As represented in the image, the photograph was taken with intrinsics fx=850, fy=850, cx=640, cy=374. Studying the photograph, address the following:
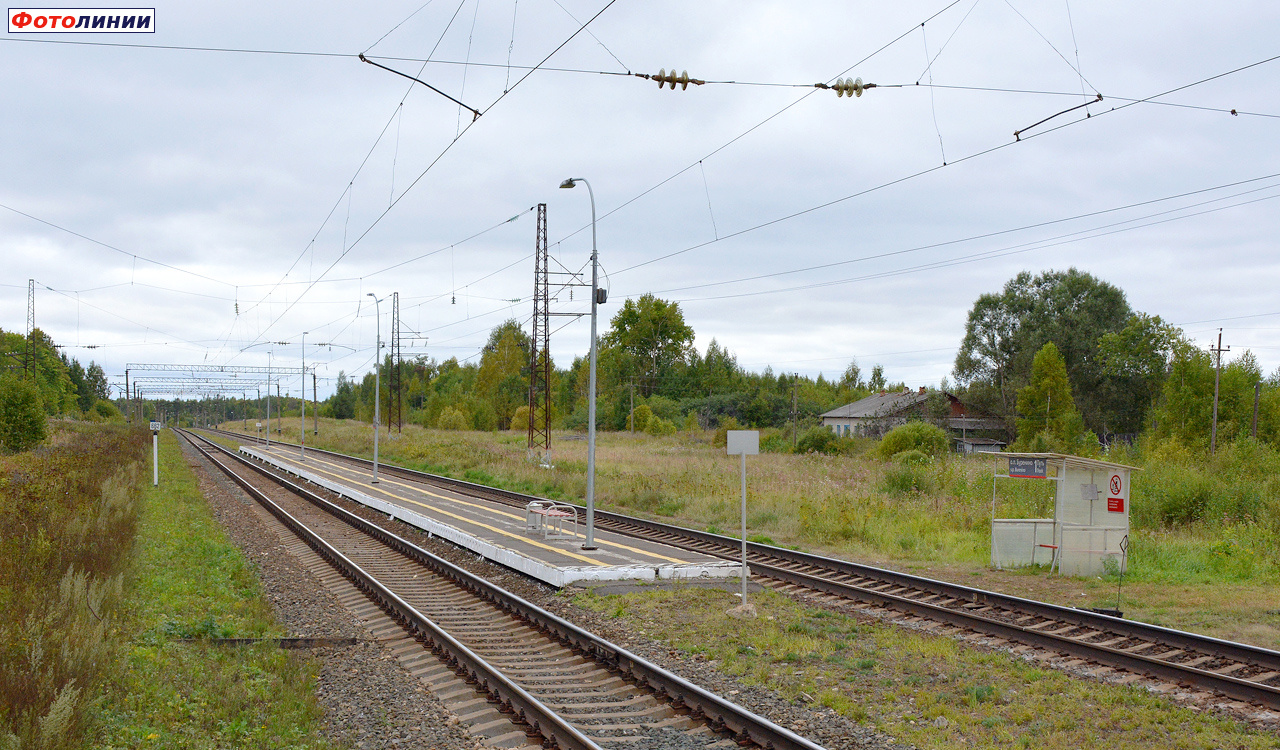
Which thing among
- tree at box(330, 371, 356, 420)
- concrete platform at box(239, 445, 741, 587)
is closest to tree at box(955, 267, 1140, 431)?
concrete platform at box(239, 445, 741, 587)

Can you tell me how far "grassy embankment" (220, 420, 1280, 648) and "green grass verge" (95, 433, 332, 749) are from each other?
12002mm

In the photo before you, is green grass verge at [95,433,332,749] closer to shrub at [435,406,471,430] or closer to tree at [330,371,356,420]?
shrub at [435,406,471,430]

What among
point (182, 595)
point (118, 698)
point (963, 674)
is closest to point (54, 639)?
point (118, 698)

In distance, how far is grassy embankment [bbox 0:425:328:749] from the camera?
22.7 ft

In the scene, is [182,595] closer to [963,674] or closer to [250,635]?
[250,635]

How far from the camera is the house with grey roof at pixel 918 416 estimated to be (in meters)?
75.8

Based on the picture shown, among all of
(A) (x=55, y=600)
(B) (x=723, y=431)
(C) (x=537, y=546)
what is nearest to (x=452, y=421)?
(B) (x=723, y=431)

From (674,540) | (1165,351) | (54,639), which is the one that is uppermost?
(1165,351)

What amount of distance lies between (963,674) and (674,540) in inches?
480

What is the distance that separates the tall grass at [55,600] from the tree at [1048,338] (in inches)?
2949

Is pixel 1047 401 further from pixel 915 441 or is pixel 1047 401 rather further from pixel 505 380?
pixel 505 380

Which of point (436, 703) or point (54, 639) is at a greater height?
point (54, 639)

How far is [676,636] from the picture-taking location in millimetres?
11828

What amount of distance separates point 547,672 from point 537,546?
8.64 meters
